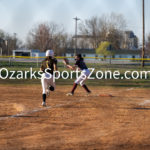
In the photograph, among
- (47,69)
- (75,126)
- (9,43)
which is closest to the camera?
(75,126)

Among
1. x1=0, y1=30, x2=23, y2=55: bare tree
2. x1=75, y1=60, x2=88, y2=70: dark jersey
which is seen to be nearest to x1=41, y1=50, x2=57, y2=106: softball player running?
x1=75, y1=60, x2=88, y2=70: dark jersey

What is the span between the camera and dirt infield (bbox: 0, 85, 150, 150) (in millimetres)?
6293

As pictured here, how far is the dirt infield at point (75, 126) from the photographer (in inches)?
248

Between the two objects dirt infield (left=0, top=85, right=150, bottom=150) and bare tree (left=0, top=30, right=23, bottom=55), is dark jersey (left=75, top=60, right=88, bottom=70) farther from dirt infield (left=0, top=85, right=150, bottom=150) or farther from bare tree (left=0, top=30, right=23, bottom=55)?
bare tree (left=0, top=30, right=23, bottom=55)

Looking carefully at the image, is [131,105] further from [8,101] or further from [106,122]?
[8,101]

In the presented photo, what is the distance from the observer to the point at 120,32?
271 ft

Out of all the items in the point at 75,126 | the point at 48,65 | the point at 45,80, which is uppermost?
the point at 48,65

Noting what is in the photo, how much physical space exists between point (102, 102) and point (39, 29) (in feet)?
218

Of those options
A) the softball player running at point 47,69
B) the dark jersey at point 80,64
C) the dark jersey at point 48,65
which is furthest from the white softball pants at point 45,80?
the dark jersey at point 80,64

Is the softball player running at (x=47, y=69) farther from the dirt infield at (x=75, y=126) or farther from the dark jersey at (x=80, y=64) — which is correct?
the dark jersey at (x=80, y=64)

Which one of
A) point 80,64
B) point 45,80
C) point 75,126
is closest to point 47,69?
point 45,80

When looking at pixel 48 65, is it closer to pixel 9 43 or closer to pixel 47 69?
pixel 47 69

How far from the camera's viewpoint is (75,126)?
787cm

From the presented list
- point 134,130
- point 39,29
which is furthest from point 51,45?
point 134,130
